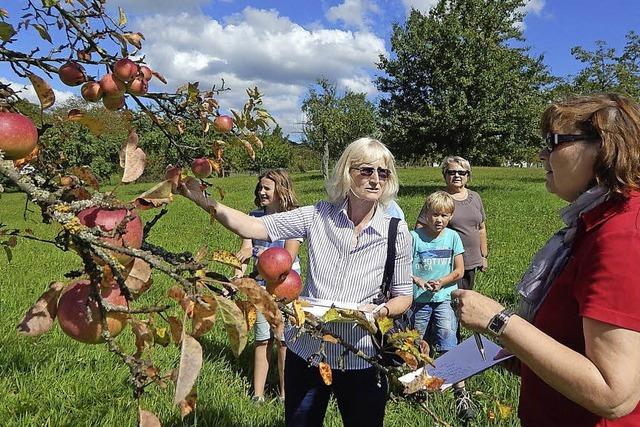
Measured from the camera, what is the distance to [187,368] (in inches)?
25.1

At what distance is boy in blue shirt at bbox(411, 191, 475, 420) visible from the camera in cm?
370

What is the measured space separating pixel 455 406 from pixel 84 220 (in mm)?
2801

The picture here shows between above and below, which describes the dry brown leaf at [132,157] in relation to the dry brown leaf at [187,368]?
above

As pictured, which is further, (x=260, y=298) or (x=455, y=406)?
(x=455, y=406)

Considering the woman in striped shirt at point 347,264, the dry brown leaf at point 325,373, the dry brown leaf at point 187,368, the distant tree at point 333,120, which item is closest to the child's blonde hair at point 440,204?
the woman in striped shirt at point 347,264

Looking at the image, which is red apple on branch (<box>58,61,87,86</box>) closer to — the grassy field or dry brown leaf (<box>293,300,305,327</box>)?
the grassy field

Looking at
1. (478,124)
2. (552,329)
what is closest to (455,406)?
(552,329)

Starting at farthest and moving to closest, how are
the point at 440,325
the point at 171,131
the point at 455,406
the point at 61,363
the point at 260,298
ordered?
the point at 440,325 → the point at 61,363 → the point at 455,406 → the point at 171,131 → the point at 260,298

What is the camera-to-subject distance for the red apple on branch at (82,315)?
86cm

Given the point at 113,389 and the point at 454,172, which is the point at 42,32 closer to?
the point at 113,389

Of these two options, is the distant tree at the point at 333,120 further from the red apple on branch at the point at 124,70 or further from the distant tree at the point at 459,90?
the red apple on branch at the point at 124,70

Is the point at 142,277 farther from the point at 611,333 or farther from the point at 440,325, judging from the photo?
the point at 440,325

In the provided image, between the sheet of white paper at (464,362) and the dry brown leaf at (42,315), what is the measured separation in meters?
1.05

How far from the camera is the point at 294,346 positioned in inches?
88.1
